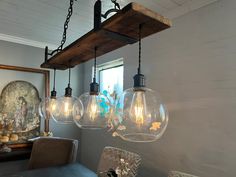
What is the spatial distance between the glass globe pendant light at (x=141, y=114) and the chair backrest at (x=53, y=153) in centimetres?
137

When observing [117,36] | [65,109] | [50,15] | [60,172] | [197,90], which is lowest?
[60,172]

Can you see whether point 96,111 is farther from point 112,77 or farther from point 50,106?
point 112,77

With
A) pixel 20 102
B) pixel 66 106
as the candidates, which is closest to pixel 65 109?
pixel 66 106

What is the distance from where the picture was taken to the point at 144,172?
2.10 meters

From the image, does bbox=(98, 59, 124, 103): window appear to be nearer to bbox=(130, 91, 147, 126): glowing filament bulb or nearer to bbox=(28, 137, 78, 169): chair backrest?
bbox=(28, 137, 78, 169): chair backrest

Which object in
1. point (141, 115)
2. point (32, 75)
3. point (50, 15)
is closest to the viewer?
point (141, 115)

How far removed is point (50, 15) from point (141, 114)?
1.63 m

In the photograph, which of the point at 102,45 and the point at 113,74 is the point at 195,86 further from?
the point at 113,74

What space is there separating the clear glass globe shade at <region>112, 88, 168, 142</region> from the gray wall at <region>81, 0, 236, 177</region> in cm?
81

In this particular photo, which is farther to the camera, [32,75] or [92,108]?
[32,75]

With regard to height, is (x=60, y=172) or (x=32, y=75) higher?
(x=32, y=75)

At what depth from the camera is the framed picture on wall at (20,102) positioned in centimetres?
266

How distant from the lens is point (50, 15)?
2.02m

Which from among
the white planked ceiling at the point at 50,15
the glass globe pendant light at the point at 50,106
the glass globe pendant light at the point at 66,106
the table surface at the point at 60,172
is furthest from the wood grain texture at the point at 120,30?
the table surface at the point at 60,172
